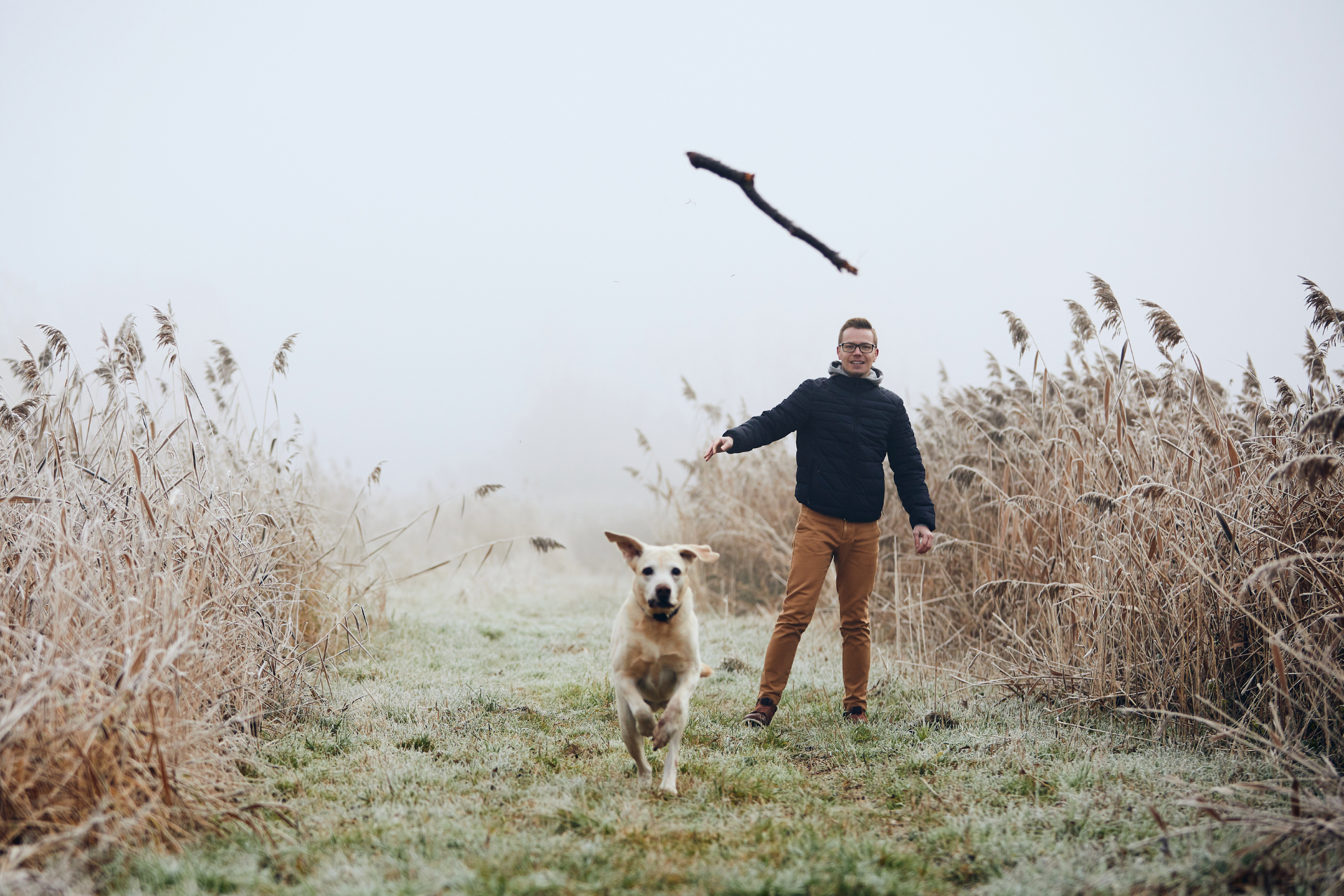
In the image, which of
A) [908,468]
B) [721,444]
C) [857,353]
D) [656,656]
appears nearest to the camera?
[656,656]

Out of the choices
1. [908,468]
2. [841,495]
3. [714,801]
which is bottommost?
[714,801]

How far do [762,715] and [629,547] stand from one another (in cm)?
162

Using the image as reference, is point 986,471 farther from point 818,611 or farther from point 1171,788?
point 1171,788

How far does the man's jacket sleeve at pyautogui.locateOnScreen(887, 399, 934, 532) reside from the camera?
17.9 ft

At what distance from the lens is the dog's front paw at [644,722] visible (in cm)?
390

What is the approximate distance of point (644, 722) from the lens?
3971 mm

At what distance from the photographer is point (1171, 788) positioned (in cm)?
361

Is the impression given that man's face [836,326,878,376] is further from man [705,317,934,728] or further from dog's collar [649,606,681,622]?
dog's collar [649,606,681,622]

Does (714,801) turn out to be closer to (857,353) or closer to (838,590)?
(838,590)

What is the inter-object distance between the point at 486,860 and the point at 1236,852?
2.56 metres

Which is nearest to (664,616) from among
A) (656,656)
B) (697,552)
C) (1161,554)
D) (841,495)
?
(656,656)

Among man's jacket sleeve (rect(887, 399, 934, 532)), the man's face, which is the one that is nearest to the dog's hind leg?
man's jacket sleeve (rect(887, 399, 934, 532))


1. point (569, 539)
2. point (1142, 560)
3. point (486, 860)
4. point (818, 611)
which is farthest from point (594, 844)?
point (569, 539)

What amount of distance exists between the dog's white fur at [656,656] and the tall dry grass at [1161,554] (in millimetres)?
2158
